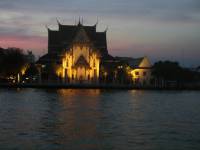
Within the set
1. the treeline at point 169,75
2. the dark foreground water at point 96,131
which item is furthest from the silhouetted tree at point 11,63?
the dark foreground water at point 96,131

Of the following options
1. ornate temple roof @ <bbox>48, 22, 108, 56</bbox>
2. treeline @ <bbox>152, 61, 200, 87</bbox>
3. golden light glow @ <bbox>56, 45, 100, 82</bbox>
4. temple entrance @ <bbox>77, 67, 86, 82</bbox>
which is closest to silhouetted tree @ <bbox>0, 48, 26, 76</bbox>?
golden light glow @ <bbox>56, 45, 100, 82</bbox>

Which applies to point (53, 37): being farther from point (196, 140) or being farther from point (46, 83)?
point (196, 140)

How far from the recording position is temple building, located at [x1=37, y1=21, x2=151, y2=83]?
389 ft

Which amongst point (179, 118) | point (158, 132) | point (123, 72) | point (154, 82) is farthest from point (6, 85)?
point (158, 132)

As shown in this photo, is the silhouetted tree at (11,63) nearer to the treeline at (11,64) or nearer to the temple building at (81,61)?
the treeline at (11,64)

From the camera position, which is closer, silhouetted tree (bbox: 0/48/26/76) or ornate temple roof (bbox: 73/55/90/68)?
silhouetted tree (bbox: 0/48/26/76)

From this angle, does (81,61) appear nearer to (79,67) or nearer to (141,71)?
(79,67)

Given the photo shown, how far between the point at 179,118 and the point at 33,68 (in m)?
85.5

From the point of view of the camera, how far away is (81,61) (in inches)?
4646

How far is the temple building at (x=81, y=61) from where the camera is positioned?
118438mm

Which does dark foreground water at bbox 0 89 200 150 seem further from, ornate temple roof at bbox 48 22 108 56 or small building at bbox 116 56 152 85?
small building at bbox 116 56 152 85

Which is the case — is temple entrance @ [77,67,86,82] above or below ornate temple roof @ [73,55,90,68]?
below

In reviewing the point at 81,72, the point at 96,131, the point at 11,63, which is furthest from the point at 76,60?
the point at 96,131

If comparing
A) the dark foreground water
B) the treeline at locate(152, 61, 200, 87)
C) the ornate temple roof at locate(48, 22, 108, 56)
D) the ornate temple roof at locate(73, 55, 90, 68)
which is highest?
the ornate temple roof at locate(48, 22, 108, 56)
